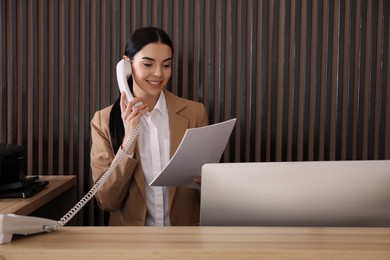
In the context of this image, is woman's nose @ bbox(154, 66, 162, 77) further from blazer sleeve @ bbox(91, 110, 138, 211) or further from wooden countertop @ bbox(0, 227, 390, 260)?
wooden countertop @ bbox(0, 227, 390, 260)

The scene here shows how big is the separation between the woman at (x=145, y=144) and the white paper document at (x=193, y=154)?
18.9 inches

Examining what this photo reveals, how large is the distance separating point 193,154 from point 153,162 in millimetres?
713

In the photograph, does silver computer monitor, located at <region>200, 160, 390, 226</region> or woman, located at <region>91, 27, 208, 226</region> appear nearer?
silver computer monitor, located at <region>200, 160, 390, 226</region>

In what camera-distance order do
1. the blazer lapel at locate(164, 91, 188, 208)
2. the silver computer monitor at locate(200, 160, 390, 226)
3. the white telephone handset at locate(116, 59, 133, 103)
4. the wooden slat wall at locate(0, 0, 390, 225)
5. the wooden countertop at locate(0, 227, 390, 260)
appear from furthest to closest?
the wooden slat wall at locate(0, 0, 390, 225), the blazer lapel at locate(164, 91, 188, 208), the white telephone handset at locate(116, 59, 133, 103), the silver computer monitor at locate(200, 160, 390, 226), the wooden countertop at locate(0, 227, 390, 260)

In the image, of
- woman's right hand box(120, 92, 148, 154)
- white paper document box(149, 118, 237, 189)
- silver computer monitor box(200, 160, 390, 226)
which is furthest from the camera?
woman's right hand box(120, 92, 148, 154)

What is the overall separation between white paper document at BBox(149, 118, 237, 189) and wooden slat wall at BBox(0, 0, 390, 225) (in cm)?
92

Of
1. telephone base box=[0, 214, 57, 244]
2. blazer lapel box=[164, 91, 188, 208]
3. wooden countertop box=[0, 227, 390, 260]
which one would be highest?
blazer lapel box=[164, 91, 188, 208]

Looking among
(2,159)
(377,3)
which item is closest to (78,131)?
(2,159)

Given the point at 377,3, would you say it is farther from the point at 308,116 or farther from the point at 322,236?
the point at 322,236

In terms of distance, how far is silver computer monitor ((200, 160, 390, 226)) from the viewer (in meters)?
1.31

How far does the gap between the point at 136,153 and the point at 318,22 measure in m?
1.35

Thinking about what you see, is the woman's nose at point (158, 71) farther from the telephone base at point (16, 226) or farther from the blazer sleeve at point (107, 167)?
the telephone base at point (16, 226)

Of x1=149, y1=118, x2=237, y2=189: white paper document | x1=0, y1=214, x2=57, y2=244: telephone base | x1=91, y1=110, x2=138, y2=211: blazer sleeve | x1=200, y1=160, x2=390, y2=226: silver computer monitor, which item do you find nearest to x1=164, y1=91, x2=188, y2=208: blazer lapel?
x1=91, y1=110, x2=138, y2=211: blazer sleeve

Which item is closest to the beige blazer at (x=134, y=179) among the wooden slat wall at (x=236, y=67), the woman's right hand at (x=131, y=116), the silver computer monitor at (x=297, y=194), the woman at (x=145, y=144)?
the woman at (x=145, y=144)
